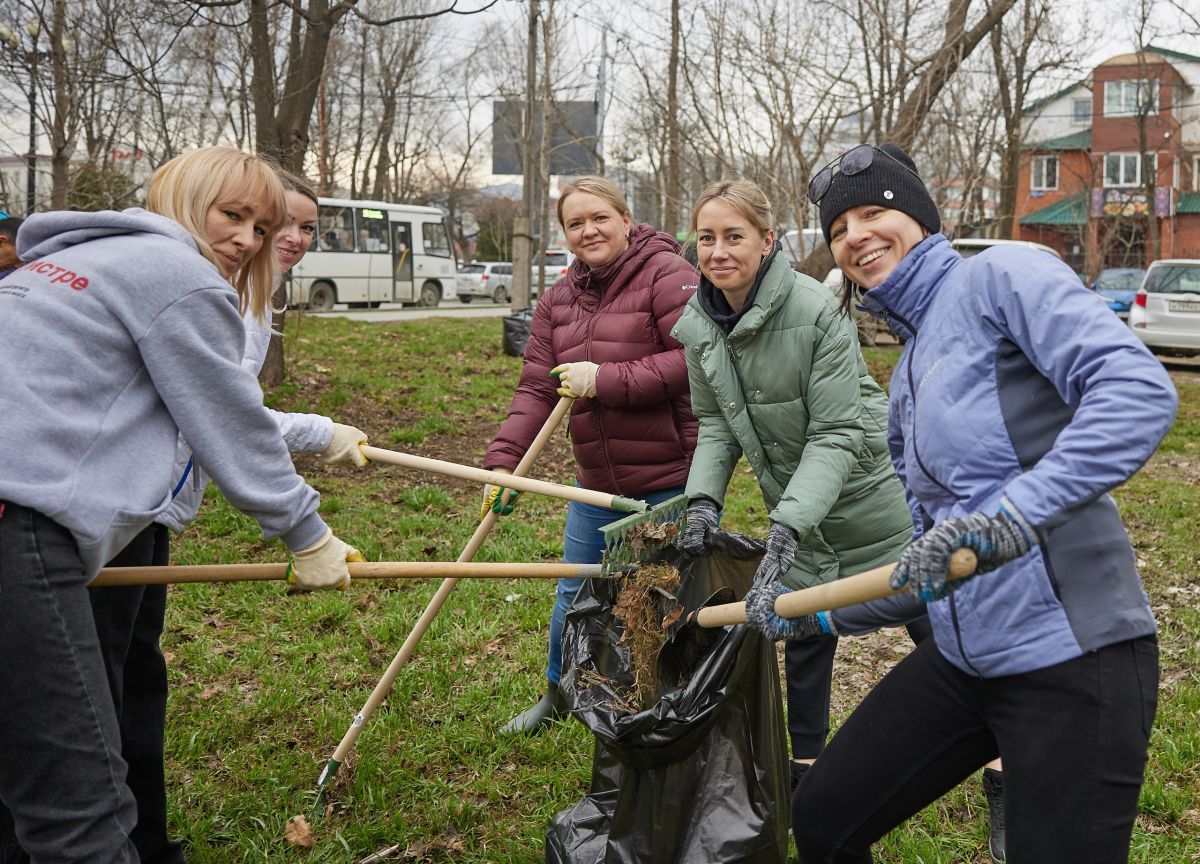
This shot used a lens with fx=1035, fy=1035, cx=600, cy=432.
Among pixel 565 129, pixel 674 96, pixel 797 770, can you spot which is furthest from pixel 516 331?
pixel 797 770

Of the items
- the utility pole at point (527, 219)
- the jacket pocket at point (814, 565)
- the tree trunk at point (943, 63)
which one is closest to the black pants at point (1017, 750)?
the jacket pocket at point (814, 565)

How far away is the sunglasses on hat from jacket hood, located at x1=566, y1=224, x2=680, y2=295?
1209mm

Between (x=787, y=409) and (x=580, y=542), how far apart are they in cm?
108

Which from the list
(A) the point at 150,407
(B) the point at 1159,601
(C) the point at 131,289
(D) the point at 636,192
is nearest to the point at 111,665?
(A) the point at 150,407

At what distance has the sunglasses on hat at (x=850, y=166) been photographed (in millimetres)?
2004

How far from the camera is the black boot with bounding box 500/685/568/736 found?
3549mm

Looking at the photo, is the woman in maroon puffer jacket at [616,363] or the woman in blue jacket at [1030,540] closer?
the woman in blue jacket at [1030,540]

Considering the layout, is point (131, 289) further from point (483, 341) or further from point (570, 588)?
point (483, 341)

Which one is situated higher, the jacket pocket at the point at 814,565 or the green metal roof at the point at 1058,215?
the green metal roof at the point at 1058,215

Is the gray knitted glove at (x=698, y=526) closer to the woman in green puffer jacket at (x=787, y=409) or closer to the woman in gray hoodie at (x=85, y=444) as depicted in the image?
the woman in green puffer jacket at (x=787, y=409)

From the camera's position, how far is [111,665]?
237 centimetres

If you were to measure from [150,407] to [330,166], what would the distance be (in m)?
24.2

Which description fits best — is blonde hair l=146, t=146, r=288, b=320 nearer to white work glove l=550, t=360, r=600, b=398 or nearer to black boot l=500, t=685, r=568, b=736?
white work glove l=550, t=360, r=600, b=398

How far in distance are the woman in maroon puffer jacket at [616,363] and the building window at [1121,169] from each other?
41.2 metres
